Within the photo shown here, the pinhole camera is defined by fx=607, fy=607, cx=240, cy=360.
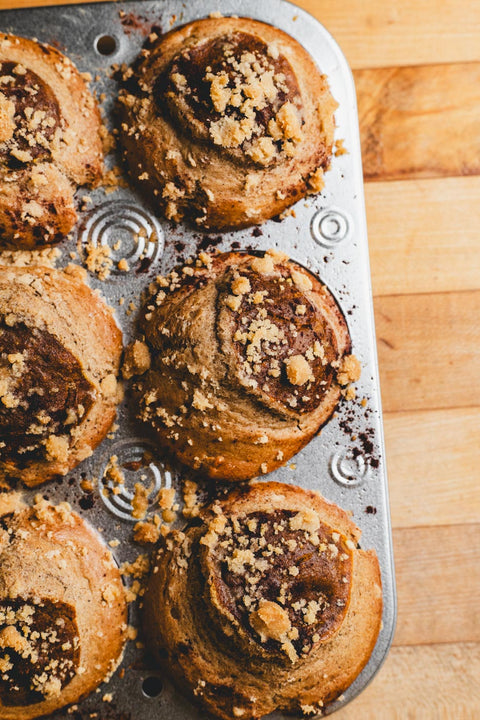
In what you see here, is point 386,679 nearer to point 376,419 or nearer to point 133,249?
point 376,419

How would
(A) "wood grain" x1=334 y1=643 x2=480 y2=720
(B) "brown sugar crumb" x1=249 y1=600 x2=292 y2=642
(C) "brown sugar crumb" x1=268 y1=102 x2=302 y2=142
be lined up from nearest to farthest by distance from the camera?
(B) "brown sugar crumb" x1=249 y1=600 x2=292 y2=642 → (C) "brown sugar crumb" x1=268 y1=102 x2=302 y2=142 → (A) "wood grain" x1=334 y1=643 x2=480 y2=720

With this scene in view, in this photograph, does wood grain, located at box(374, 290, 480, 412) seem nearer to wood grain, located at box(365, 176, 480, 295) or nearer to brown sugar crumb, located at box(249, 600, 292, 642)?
wood grain, located at box(365, 176, 480, 295)

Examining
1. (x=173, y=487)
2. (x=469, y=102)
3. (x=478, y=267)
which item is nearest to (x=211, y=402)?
(x=173, y=487)

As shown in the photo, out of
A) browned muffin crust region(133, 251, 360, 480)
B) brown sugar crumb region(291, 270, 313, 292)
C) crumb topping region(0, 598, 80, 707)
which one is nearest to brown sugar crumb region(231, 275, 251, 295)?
browned muffin crust region(133, 251, 360, 480)

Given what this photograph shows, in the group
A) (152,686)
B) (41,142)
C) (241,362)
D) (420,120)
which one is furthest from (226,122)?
(152,686)

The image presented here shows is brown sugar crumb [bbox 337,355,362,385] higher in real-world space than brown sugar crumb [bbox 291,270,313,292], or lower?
lower
